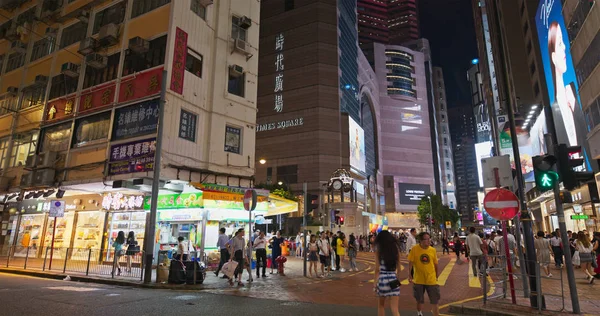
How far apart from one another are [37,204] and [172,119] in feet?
40.4

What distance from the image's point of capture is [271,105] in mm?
66188

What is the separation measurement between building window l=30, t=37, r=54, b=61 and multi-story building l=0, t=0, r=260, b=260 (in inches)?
4.6

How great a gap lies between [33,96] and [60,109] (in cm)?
413

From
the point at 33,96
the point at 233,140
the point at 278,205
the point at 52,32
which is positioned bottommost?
the point at 278,205

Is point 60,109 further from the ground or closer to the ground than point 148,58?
closer to the ground

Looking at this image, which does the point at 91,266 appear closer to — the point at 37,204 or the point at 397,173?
the point at 37,204

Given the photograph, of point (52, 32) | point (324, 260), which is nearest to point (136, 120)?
point (324, 260)

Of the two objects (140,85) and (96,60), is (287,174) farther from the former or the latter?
(140,85)

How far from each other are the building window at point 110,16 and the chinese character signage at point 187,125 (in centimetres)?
723

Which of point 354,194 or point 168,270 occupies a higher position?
point 354,194

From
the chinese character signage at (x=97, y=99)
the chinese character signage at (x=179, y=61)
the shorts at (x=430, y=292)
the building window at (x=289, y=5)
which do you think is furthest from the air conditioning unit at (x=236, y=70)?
the building window at (x=289, y=5)

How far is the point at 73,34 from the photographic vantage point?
72.4 ft

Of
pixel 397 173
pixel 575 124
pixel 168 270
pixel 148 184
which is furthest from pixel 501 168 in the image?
pixel 397 173

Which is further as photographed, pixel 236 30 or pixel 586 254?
pixel 236 30
